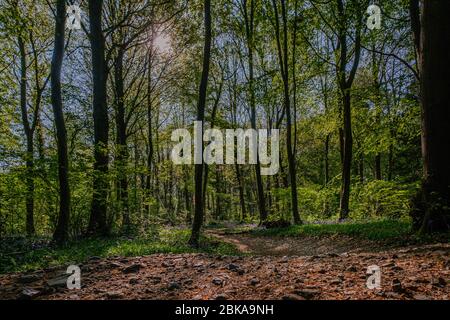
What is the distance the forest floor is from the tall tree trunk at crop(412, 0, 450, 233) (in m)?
1.46

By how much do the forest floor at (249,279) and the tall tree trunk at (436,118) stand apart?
1461 mm

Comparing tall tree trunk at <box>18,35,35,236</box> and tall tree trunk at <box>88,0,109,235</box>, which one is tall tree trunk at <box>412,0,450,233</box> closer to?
tall tree trunk at <box>88,0,109,235</box>

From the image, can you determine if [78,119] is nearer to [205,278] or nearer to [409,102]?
[205,278]

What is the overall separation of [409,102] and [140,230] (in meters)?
13.3

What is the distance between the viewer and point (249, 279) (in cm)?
451

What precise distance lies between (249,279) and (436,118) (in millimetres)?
5372

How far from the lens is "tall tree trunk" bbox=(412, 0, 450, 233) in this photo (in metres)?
6.60

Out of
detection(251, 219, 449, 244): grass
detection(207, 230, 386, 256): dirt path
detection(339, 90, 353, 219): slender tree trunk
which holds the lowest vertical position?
detection(207, 230, 386, 256): dirt path

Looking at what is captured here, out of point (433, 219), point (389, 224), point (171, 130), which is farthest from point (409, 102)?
point (171, 130)

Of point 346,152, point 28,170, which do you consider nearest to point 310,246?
point 346,152

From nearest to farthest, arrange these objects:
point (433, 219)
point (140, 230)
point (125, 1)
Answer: point (433, 219) < point (140, 230) < point (125, 1)

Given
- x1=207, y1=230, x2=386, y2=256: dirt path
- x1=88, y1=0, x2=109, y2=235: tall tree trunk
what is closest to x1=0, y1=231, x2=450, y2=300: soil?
x1=207, y1=230, x2=386, y2=256: dirt path

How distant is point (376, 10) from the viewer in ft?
47.4

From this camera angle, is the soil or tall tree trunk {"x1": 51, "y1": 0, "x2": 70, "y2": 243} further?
tall tree trunk {"x1": 51, "y1": 0, "x2": 70, "y2": 243}
